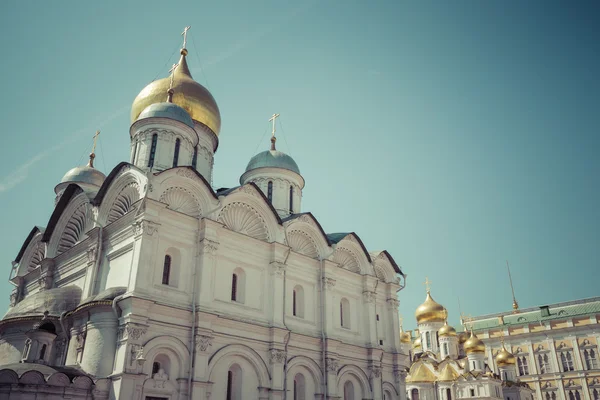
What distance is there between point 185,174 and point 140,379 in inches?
275

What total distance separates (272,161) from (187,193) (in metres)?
8.34

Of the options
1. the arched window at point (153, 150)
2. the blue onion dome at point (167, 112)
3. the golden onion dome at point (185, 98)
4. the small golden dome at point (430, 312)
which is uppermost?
the golden onion dome at point (185, 98)

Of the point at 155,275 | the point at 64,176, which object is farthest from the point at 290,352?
the point at 64,176

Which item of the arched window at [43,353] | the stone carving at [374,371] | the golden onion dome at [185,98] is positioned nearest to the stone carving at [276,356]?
the stone carving at [374,371]

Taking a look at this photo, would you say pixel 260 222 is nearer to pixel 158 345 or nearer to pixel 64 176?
pixel 158 345

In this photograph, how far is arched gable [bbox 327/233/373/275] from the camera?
23.5 m

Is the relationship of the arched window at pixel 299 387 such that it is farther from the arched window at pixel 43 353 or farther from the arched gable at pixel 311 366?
the arched window at pixel 43 353

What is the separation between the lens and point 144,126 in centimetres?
2052

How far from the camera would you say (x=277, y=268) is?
1936 centimetres

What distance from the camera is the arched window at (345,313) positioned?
22.3 metres

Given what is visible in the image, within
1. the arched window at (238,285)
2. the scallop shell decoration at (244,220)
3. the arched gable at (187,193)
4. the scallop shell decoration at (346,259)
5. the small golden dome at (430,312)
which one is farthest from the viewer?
the small golden dome at (430,312)

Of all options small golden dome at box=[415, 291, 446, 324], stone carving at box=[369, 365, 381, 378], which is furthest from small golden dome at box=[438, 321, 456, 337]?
stone carving at box=[369, 365, 381, 378]

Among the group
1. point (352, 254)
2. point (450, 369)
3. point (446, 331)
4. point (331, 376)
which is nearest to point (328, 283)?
point (352, 254)

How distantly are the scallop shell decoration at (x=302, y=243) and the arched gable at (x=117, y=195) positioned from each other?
268 inches
